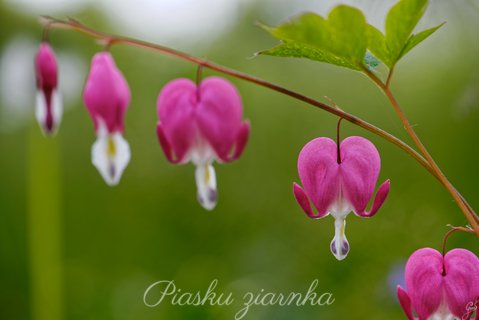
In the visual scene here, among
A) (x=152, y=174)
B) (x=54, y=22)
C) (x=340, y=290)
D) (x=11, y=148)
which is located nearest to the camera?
(x=54, y=22)

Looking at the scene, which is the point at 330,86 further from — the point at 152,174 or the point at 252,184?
the point at 152,174

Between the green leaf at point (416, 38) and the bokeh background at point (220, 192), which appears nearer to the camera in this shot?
the green leaf at point (416, 38)

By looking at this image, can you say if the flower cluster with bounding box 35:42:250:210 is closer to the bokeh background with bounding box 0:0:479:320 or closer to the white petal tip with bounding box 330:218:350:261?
the white petal tip with bounding box 330:218:350:261

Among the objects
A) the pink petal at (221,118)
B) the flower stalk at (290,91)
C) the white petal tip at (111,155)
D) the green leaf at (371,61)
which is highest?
the green leaf at (371,61)

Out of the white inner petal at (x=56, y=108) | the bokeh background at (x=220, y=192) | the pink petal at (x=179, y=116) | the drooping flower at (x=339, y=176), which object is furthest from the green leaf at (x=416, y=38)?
the bokeh background at (x=220, y=192)

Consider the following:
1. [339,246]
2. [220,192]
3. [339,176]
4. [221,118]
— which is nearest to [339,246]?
[339,246]

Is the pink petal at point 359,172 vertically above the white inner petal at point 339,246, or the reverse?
the pink petal at point 359,172

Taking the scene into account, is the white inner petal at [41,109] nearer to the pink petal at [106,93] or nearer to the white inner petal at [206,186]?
the pink petal at [106,93]

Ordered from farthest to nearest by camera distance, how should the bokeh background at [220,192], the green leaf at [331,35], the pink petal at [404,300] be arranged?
the bokeh background at [220,192]
the pink petal at [404,300]
the green leaf at [331,35]

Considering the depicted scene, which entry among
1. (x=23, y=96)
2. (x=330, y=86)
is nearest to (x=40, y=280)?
(x=23, y=96)
